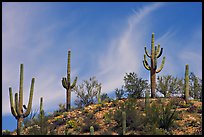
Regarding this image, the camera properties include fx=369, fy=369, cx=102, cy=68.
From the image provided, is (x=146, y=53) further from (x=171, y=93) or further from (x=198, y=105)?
(x=171, y=93)

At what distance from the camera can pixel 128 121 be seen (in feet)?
63.5

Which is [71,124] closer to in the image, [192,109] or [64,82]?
[64,82]

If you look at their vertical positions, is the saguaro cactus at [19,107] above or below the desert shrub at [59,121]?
above

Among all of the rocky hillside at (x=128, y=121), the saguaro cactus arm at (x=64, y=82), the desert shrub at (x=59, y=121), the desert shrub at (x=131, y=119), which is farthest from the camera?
the saguaro cactus arm at (x=64, y=82)

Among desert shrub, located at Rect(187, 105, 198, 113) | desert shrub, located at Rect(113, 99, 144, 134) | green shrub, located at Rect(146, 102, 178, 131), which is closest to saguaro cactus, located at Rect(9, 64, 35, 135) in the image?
desert shrub, located at Rect(113, 99, 144, 134)

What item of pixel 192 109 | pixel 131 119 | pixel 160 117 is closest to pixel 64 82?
pixel 131 119

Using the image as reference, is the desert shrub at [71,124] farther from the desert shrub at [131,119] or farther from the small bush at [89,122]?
the desert shrub at [131,119]

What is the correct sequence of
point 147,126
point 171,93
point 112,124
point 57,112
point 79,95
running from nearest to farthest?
point 147,126 → point 112,124 → point 57,112 → point 171,93 → point 79,95

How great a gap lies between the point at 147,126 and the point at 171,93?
14.2 meters

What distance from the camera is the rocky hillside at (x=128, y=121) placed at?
17.9m

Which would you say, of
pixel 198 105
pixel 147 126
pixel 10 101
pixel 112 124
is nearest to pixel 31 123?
pixel 10 101

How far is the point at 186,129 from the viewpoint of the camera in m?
18.8

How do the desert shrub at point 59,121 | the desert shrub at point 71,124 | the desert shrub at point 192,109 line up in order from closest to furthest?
the desert shrub at point 71,124
the desert shrub at point 192,109
the desert shrub at point 59,121

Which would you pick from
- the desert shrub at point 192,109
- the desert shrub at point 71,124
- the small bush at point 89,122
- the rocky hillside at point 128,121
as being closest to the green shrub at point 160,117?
the rocky hillside at point 128,121
